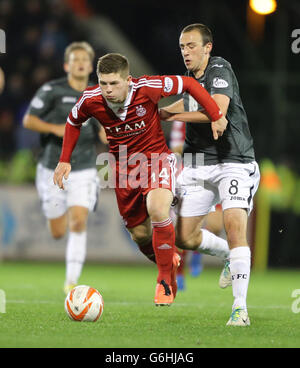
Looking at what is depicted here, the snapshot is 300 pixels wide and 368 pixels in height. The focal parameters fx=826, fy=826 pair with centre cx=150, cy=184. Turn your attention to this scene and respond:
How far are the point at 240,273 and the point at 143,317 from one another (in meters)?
0.94

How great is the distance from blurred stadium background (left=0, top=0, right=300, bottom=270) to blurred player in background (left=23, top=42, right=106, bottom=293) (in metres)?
4.30

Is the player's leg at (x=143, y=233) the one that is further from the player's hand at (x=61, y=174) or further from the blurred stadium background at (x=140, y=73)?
the blurred stadium background at (x=140, y=73)

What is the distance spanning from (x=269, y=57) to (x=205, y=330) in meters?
13.5

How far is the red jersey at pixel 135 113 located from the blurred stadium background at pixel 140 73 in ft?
22.0

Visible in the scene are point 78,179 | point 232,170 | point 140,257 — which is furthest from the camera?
point 140,257

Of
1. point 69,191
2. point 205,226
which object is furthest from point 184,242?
point 205,226

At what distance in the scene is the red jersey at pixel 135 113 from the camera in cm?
621

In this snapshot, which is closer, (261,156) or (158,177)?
(158,177)

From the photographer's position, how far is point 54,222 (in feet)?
29.0

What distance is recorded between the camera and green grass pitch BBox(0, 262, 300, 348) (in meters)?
5.01

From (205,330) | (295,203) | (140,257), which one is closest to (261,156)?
(295,203)
